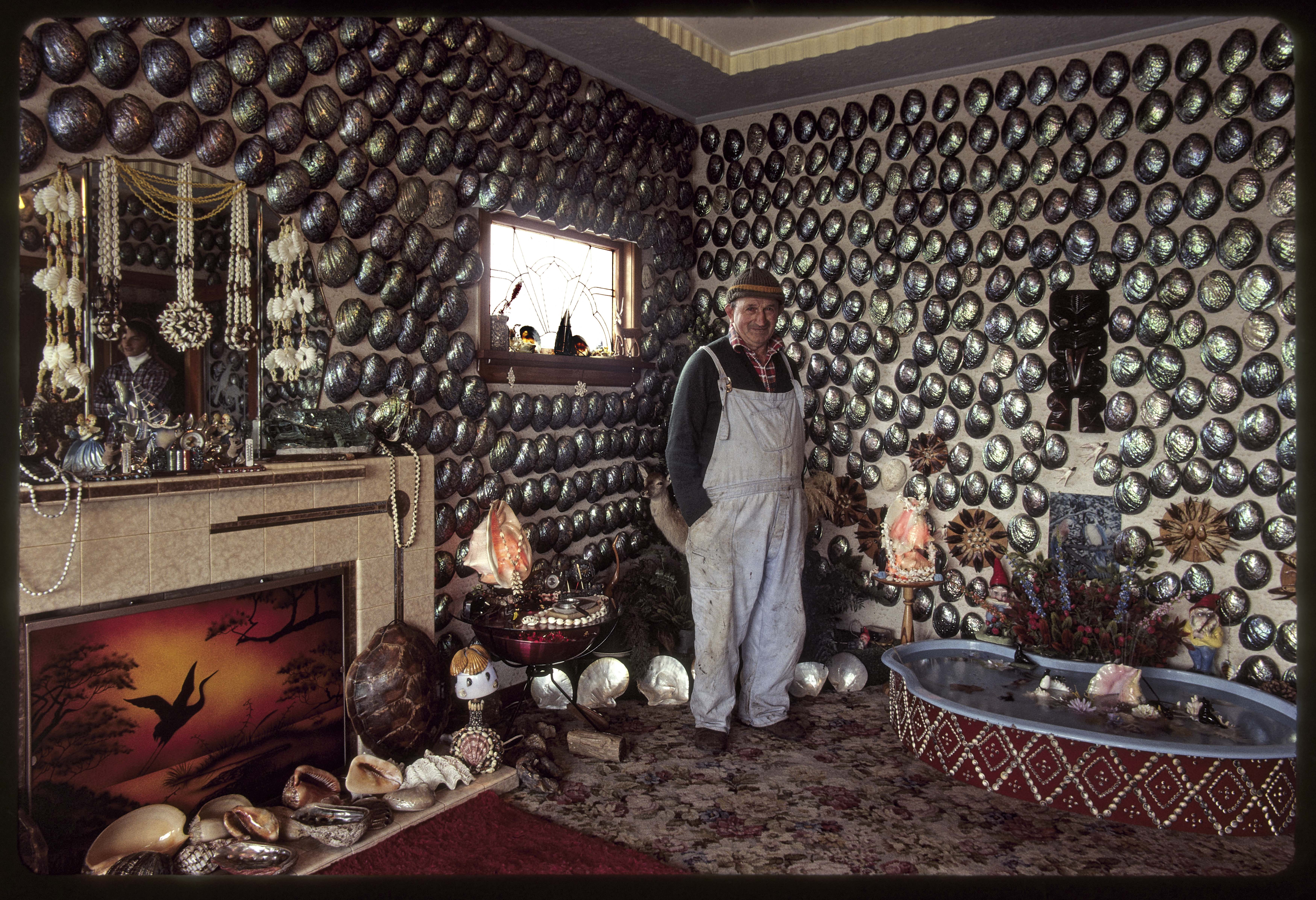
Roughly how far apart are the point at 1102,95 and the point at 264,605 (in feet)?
14.1

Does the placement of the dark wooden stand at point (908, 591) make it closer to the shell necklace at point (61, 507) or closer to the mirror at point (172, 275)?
the mirror at point (172, 275)

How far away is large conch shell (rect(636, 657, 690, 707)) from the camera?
3.91m

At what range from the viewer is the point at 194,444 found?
2559 mm

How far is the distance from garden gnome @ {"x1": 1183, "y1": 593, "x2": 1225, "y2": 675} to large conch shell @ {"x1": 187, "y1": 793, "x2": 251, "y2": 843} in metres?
3.84

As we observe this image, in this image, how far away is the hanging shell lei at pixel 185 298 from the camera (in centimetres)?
261

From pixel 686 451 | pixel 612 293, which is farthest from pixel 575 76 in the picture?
pixel 686 451

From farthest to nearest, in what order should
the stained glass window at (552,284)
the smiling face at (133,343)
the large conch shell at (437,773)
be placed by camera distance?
the stained glass window at (552,284), the large conch shell at (437,773), the smiling face at (133,343)

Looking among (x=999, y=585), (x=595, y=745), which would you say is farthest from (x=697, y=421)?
(x=999, y=585)

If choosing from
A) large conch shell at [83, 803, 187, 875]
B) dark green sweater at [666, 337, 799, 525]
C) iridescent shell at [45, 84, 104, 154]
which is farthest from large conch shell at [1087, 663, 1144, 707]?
→ iridescent shell at [45, 84, 104, 154]

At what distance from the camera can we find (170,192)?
104 inches

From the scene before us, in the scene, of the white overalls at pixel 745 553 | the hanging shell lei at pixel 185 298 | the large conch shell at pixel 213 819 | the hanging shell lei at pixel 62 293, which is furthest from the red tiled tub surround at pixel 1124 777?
the hanging shell lei at pixel 62 293

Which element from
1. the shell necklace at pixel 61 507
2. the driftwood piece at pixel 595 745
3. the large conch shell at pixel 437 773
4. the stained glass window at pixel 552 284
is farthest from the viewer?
the stained glass window at pixel 552 284

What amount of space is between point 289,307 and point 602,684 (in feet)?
7.00

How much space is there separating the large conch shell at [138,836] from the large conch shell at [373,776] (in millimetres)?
505
